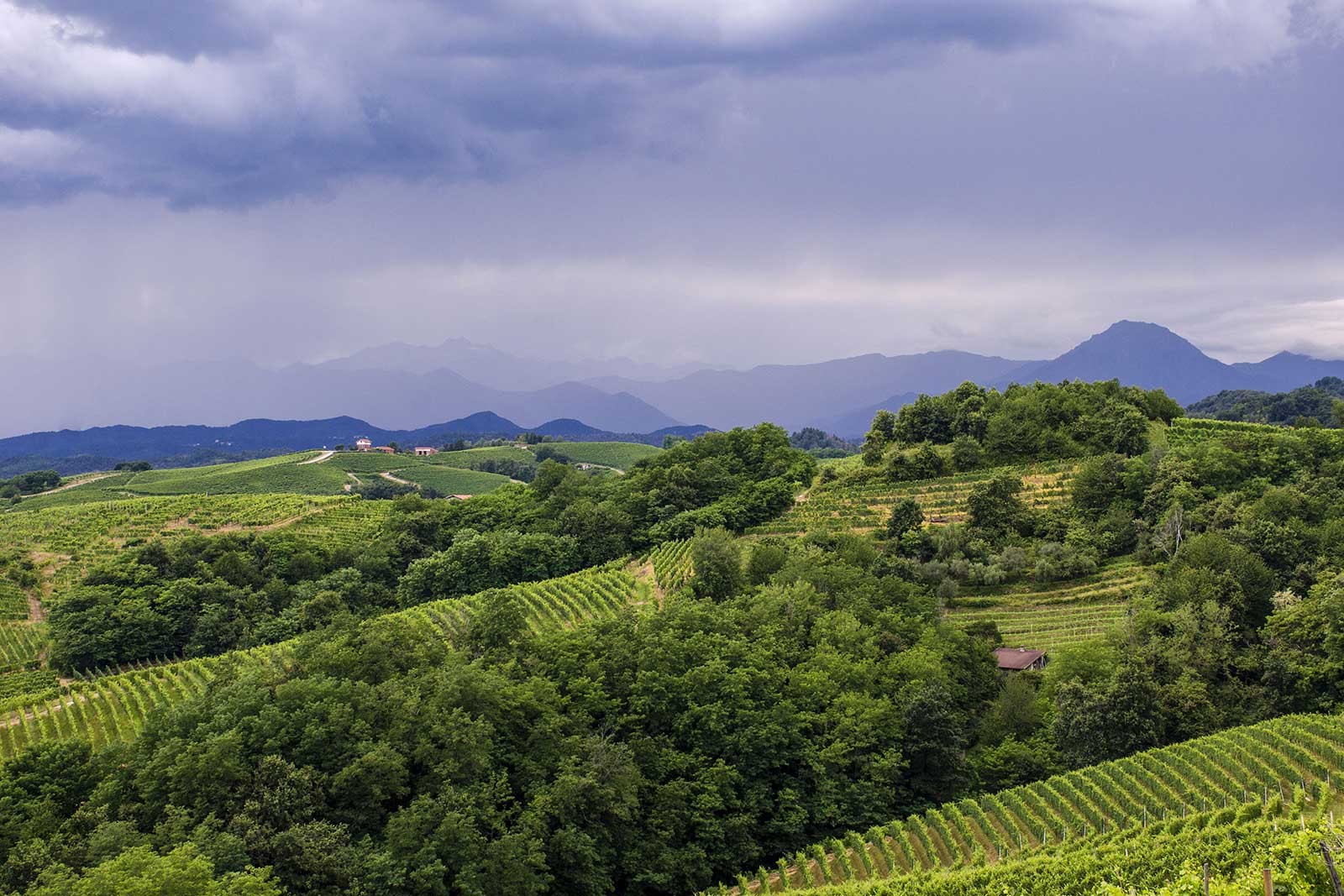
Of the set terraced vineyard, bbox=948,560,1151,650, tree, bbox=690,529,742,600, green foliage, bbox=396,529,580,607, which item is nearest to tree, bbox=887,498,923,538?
terraced vineyard, bbox=948,560,1151,650

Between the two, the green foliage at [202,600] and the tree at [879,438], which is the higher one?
the tree at [879,438]

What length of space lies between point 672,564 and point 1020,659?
21.4m

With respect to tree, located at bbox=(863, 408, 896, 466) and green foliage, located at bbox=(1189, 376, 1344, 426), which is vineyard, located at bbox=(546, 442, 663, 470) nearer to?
tree, located at bbox=(863, 408, 896, 466)

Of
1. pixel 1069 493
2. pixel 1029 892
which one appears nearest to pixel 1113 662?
pixel 1029 892

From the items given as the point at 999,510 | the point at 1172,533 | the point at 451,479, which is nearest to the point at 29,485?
the point at 451,479

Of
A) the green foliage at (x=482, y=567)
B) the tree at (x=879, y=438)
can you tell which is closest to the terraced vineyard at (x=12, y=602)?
the green foliage at (x=482, y=567)

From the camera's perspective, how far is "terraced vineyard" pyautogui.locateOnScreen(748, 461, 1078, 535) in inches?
2221

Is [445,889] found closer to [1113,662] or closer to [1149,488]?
[1113,662]

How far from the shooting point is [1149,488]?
50344mm

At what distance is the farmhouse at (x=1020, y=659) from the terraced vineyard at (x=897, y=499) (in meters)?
14.9

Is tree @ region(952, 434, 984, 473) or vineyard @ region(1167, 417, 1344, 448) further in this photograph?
tree @ region(952, 434, 984, 473)

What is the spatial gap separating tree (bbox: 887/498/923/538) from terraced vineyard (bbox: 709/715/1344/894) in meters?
25.1

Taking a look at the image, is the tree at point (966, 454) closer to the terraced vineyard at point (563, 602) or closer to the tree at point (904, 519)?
the tree at point (904, 519)

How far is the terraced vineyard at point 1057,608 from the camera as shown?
42.4 m
